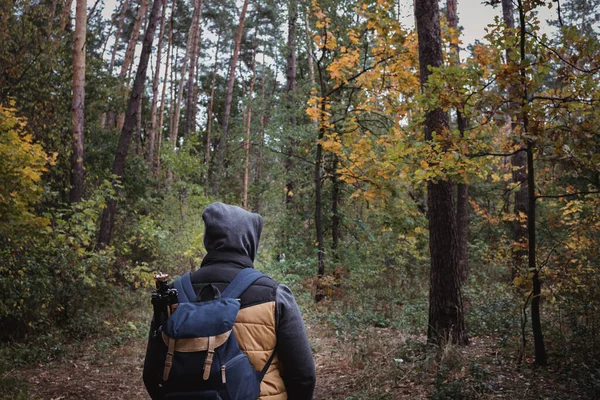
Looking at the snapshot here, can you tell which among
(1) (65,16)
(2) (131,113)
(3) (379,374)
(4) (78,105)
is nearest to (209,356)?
(3) (379,374)

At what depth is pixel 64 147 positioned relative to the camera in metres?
11.8

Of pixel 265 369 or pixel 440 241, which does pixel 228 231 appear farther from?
pixel 440 241

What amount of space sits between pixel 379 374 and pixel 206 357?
4149 mm

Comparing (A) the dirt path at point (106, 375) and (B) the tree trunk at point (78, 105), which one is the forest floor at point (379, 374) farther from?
(B) the tree trunk at point (78, 105)

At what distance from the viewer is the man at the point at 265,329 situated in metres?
2.16

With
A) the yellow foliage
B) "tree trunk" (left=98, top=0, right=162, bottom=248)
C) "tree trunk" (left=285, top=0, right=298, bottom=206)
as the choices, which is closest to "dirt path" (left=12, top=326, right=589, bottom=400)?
the yellow foliage

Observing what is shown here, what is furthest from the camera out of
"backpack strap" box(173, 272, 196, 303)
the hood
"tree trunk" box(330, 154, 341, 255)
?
"tree trunk" box(330, 154, 341, 255)

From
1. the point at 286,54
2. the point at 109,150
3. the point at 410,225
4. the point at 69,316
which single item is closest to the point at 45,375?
the point at 69,316

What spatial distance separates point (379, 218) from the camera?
12.8 m

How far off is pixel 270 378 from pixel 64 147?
11.4 meters

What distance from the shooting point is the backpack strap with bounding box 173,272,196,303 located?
7.45ft

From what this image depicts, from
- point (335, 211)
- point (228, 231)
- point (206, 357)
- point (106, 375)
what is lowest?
point (106, 375)

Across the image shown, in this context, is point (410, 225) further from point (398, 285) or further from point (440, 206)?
point (440, 206)

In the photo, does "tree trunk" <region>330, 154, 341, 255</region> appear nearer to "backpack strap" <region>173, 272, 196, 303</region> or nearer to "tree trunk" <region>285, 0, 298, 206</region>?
"tree trunk" <region>285, 0, 298, 206</region>
